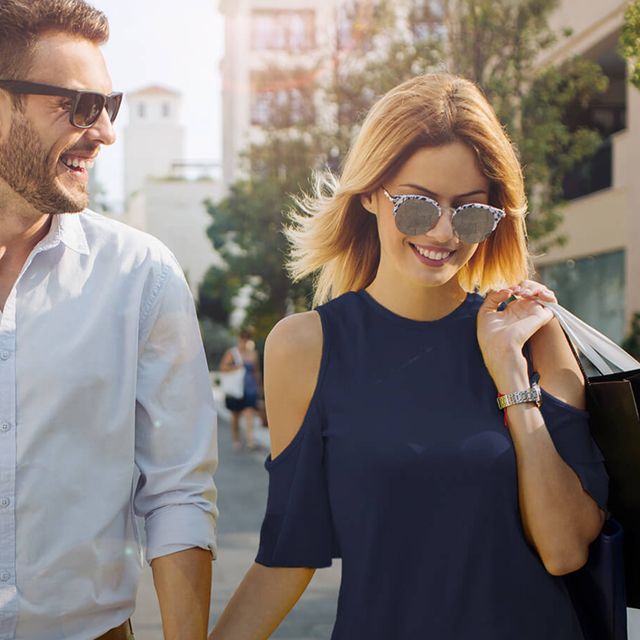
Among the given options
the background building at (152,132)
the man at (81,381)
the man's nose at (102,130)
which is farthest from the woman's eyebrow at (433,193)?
the background building at (152,132)

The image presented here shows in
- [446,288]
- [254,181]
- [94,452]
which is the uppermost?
[254,181]

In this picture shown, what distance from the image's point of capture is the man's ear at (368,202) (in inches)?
116

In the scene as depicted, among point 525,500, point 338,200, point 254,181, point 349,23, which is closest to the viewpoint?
point 525,500

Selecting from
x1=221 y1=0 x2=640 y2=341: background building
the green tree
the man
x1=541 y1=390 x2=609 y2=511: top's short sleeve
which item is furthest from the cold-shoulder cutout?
x1=221 y1=0 x2=640 y2=341: background building

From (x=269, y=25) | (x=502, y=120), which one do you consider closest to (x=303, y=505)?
(x=502, y=120)

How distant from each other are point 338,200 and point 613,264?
50.2ft

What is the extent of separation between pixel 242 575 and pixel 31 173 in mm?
5832

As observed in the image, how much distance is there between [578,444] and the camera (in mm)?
2629

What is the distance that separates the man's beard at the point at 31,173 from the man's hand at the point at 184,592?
86 centimetres

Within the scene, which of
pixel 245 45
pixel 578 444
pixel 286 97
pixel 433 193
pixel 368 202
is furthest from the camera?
pixel 245 45

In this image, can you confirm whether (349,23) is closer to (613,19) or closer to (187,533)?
(613,19)

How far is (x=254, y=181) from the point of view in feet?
82.4

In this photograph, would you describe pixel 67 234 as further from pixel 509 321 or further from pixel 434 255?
pixel 509 321

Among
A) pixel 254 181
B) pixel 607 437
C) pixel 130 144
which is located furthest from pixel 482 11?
pixel 130 144
